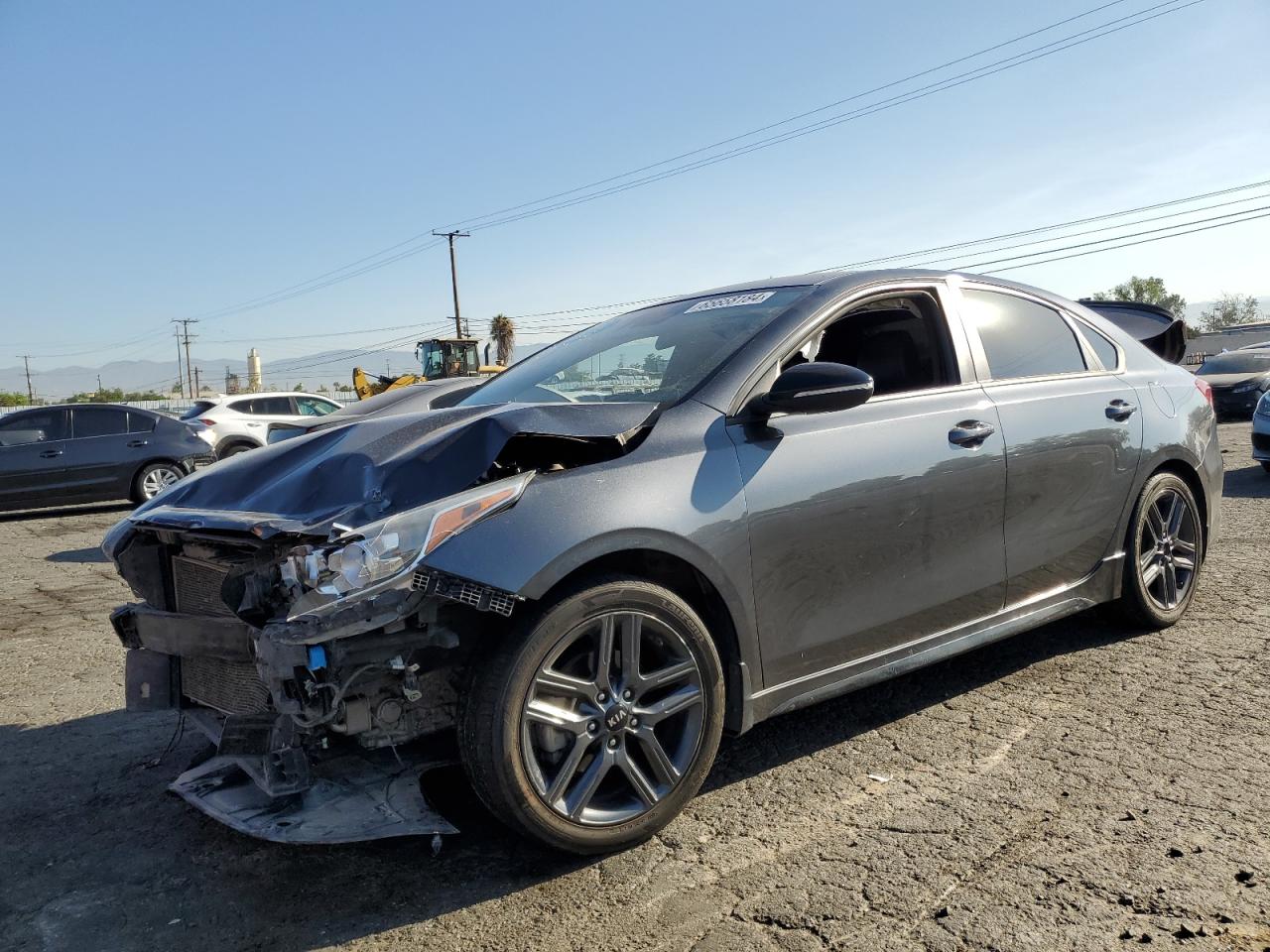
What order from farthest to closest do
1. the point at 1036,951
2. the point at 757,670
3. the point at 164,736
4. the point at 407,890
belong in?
the point at 164,736 → the point at 757,670 → the point at 407,890 → the point at 1036,951

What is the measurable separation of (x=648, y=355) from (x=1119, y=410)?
221 centimetres

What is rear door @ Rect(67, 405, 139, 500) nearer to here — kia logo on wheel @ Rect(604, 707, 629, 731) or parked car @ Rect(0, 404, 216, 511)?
parked car @ Rect(0, 404, 216, 511)

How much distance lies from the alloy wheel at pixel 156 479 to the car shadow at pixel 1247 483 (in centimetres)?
1268

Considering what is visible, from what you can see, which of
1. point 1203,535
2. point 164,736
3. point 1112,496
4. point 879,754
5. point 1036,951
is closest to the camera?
point 1036,951

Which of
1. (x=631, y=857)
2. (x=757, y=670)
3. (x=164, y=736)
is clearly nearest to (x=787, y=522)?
(x=757, y=670)

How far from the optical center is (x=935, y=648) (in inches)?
138

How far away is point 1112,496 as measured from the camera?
4.17 meters

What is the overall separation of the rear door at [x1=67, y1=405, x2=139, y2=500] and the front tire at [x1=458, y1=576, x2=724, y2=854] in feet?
40.4

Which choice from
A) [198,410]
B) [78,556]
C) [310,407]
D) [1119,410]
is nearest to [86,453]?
[78,556]

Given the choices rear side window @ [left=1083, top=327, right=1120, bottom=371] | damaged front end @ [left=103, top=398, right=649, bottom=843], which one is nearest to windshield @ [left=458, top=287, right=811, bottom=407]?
damaged front end @ [left=103, top=398, right=649, bottom=843]

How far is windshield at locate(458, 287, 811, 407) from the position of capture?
3.32 meters

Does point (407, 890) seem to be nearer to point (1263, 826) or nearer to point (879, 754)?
point (879, 754)

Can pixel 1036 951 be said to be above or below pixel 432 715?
below

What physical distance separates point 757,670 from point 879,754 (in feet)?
2.32
